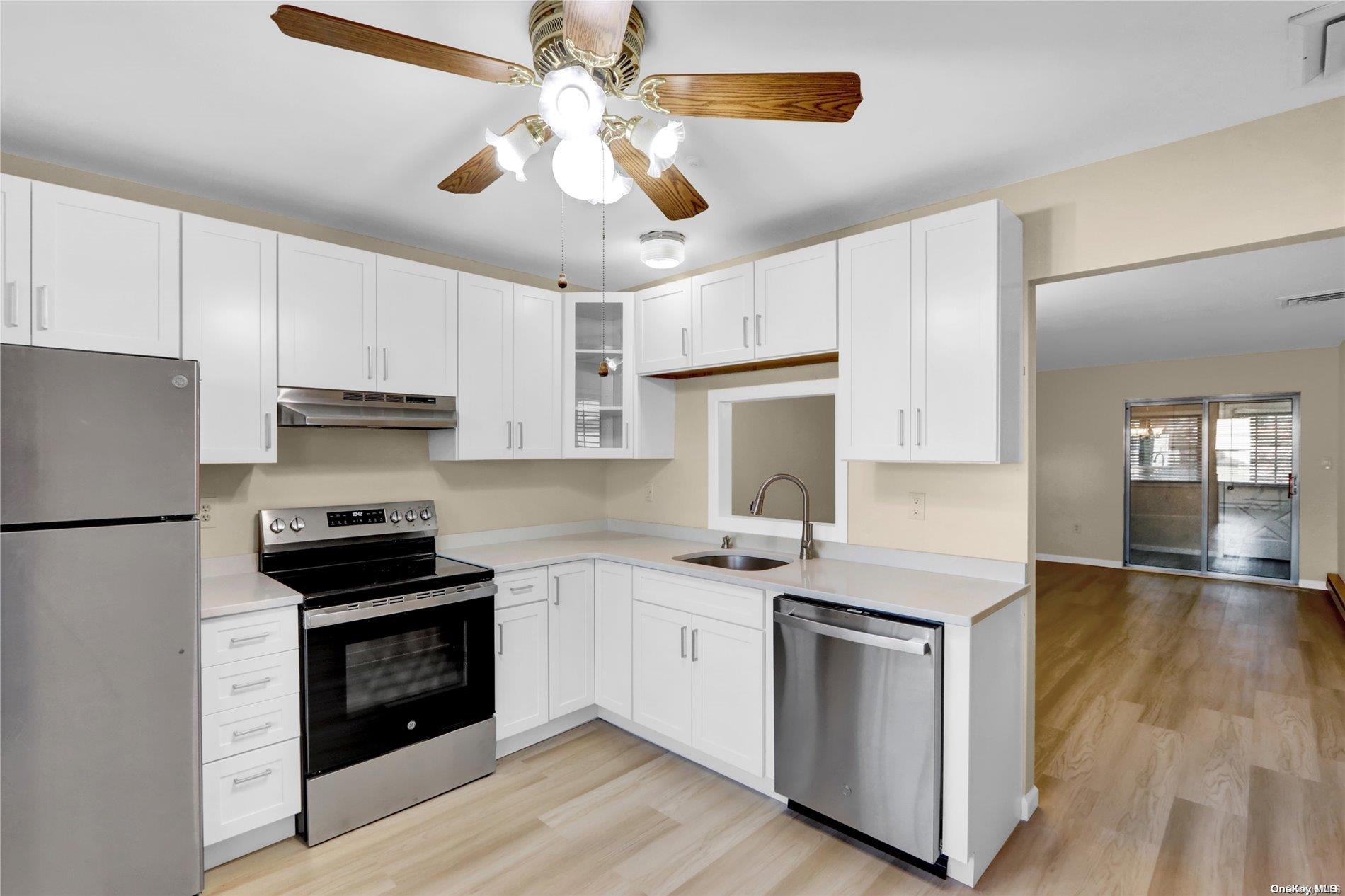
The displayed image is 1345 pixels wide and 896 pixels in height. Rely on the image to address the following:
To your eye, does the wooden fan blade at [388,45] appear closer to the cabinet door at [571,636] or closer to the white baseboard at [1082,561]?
the cabinet door at [571,636]

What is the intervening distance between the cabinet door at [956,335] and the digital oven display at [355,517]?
8.12 feet

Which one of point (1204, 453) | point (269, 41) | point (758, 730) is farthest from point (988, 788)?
point (1204, 453)

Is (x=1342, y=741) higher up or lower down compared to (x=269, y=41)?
lower down

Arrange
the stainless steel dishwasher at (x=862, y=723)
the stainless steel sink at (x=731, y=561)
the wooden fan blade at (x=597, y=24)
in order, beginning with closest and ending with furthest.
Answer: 1. the wooden fan blade at (x=597, y=24)
2. the stainless steel dishwasher at (x=862, y=723)
3. the stainless steel sink at (x=731, y=561)

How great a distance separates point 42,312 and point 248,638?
4.10ft

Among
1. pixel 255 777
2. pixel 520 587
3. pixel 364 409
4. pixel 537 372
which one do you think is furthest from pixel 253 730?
pixel 537 372

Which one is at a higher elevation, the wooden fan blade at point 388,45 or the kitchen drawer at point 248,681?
the wooden fan blade at point 388,45

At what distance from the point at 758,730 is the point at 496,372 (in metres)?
2.10

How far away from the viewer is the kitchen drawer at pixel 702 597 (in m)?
2.66

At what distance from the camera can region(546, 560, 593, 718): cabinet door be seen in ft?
10.5

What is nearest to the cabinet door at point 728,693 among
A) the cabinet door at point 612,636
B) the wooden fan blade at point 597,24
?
the cabinet door at point 612,636

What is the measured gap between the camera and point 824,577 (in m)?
2.68

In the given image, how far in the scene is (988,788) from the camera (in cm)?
227

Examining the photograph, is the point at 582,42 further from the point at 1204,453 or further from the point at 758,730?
the point at 1204,453
